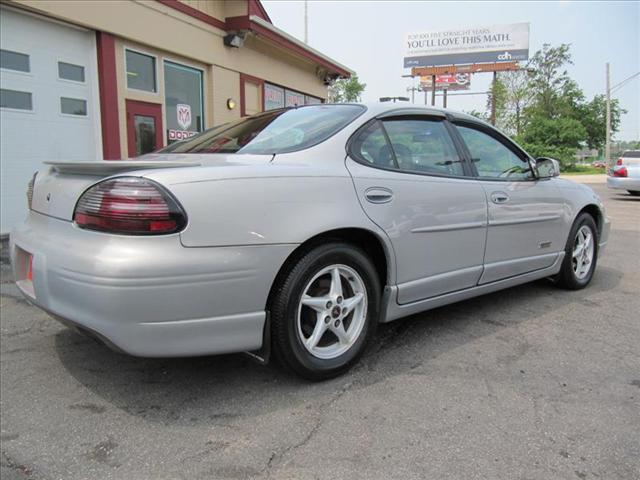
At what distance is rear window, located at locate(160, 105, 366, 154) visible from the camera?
9.48 feet

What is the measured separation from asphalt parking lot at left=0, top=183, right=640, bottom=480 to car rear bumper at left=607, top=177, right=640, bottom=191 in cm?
1397

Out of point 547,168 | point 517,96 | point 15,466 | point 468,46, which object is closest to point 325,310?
point 15,466

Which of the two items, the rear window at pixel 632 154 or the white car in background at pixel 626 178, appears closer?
the white car in background at pixel 626 178

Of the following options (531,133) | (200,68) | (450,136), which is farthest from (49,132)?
(531,133)

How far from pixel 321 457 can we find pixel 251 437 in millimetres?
339

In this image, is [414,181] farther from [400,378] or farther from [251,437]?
[251,437]

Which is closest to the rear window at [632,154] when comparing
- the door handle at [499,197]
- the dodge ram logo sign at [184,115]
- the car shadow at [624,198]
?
the car shadow at [624,198]

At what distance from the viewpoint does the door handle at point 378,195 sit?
9.33 ft

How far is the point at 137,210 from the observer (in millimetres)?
2184

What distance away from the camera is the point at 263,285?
2.42 m

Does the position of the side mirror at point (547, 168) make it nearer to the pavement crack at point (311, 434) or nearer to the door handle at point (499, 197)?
the door handle at point (499, 197)

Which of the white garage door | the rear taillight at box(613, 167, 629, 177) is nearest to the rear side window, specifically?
the white garage door

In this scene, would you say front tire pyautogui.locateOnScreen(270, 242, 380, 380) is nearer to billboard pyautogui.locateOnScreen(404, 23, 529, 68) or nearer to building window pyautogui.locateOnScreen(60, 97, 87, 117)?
A: building window pyautogui.locateOnScreen(60, 97, 87, 117)

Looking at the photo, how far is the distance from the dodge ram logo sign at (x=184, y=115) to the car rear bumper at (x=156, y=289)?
7.38 metres
